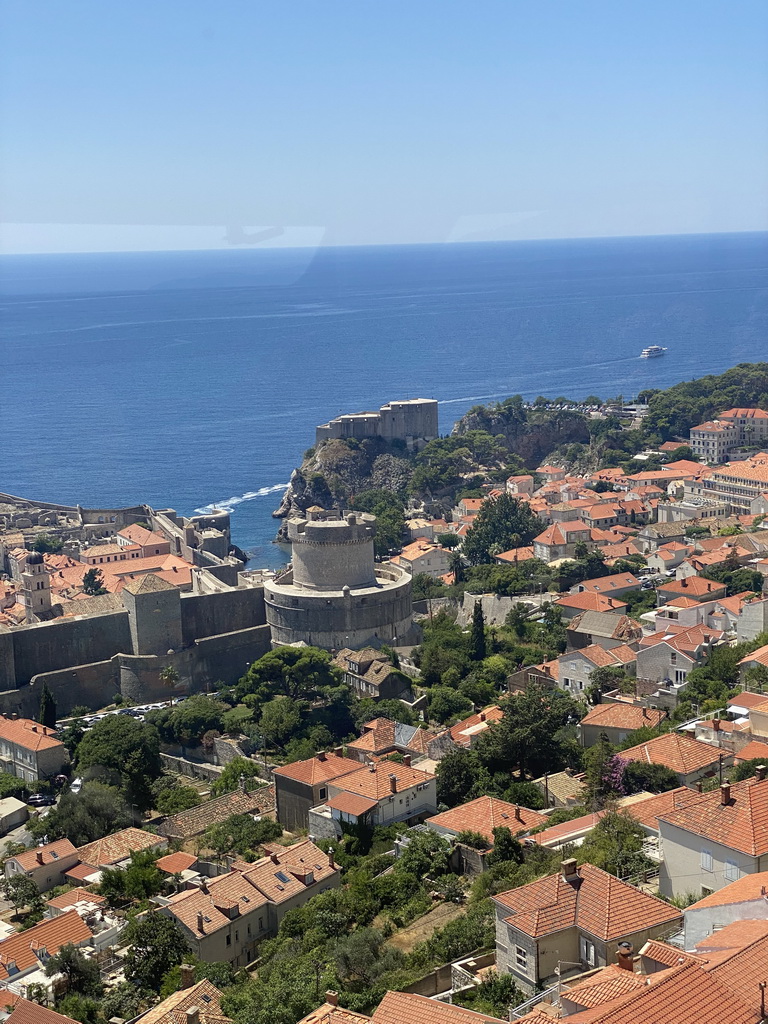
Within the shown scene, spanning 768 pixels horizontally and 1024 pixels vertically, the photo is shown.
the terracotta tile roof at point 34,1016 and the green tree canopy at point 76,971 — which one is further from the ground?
the terracotta tile roof at point 34,1016

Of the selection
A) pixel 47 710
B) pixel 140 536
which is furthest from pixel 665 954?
pixel 140 536

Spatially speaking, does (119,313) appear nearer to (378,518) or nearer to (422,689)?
(378,518)

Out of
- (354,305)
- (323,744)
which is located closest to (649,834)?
(323,744)

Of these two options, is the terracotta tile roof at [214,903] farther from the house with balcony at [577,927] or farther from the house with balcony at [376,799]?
the house with balcony at [577,927]

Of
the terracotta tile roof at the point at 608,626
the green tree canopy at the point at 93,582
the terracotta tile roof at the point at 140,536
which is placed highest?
the terracotta tile roof at the point at 608,626

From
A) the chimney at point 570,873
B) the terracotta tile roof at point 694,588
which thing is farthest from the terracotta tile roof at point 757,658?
the chimney at point 570,873
